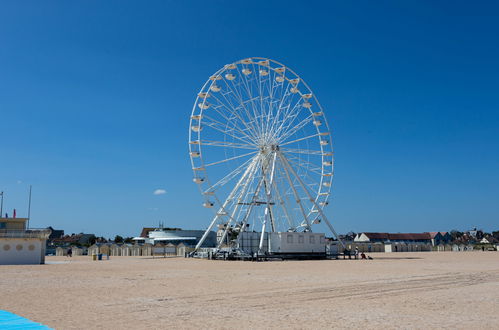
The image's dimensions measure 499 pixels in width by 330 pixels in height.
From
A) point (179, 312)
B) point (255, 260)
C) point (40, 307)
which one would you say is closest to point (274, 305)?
point (179, 312)

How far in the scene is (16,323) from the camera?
9.36 metres

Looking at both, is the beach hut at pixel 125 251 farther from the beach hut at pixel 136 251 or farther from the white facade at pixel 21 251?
the white facade at pixel 21 251

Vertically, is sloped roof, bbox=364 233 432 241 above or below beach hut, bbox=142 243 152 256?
above

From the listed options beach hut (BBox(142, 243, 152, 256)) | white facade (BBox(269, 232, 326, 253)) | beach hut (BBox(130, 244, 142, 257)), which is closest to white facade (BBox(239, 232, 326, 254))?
white facade (BBox(269, 232, 326, 253))

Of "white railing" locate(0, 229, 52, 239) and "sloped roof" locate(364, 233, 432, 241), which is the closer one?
"white railing" locate(0, 229, 52, 239)

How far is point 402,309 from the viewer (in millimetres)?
11219

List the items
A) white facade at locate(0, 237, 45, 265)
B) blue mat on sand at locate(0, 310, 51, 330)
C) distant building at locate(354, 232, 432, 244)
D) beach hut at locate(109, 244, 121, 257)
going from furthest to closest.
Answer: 1. distant building at locate(354, 232, 432, 244)
2. beach hut at locate(109, 244, 121, 257)
3. white facade at locate(0, 237, 45, 265)
4. blue mat on sand at locate(0, 310, 51, 330)

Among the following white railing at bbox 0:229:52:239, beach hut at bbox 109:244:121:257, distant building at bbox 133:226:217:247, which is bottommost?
beach hut at bbox 109:244:121:257

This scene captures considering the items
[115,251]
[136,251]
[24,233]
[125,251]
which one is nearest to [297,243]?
[24,233]

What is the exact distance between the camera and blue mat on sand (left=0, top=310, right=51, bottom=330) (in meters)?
8.97

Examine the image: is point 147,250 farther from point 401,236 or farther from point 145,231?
point 401,236

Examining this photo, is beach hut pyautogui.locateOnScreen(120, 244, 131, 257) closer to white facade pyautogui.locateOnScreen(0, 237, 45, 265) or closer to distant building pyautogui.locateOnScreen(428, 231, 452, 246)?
white facade pyautogui.locateOnScreen(0, 237, 45, 265)

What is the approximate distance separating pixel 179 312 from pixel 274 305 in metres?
2.51

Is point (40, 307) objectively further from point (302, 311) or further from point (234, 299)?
point (302, 311)
